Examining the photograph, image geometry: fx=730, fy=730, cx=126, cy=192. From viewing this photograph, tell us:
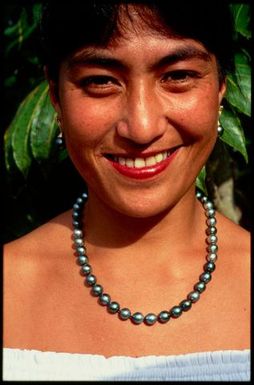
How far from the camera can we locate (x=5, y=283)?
2078mm

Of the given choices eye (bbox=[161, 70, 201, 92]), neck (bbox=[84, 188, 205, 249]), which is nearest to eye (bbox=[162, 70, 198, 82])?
eye (bbox=[161, 70, 201, 92])

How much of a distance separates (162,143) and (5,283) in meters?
0.66

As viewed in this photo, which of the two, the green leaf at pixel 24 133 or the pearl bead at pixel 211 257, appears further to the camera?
the green leaf at pixel 24 133

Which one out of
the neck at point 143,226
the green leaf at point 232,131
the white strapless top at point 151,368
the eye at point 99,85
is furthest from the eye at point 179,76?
the white strapless top at point 151,368

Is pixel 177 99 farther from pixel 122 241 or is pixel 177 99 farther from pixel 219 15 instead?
pixel 122 241

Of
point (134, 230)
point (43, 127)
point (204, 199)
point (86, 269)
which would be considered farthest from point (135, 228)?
point (43, 127)

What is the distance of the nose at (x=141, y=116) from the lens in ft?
5.48

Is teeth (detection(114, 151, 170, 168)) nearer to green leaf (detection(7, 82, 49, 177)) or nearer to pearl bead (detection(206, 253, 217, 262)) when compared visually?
pearl bead (detection(206, 253, 217, 262))

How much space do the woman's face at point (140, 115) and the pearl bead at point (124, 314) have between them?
0.95 feet

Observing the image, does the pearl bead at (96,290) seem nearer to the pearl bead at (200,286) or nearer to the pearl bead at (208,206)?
the pearl bead at (200,286)

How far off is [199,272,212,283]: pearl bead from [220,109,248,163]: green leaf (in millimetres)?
407

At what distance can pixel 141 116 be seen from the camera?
167 cm

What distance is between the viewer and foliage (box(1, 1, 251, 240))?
7.25 feet

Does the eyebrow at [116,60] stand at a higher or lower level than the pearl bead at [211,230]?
higher
